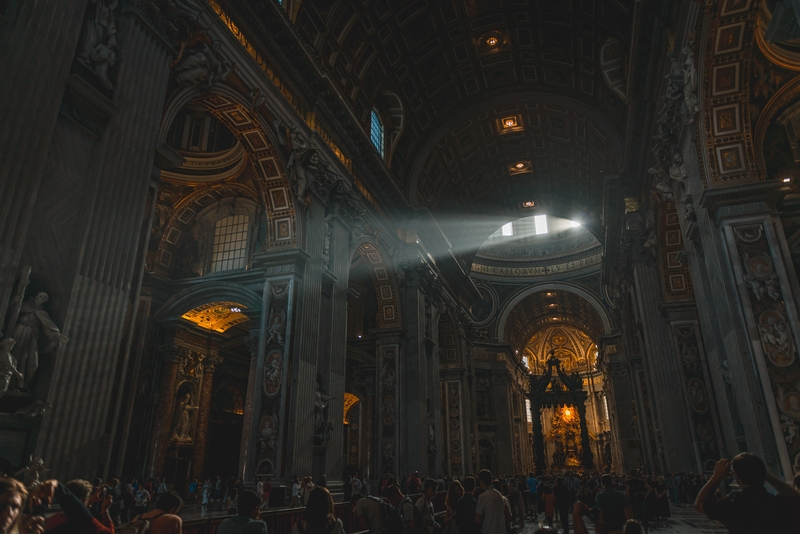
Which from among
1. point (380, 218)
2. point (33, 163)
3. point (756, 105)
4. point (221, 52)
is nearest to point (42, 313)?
point (33, 163)

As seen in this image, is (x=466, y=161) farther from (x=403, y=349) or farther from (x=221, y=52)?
(x=221, y=52)

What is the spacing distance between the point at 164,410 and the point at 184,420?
0.95 m

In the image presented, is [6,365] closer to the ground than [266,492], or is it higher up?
higher up

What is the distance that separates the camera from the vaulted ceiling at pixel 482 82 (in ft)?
50.5

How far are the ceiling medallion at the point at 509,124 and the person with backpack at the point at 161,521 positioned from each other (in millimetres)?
20470

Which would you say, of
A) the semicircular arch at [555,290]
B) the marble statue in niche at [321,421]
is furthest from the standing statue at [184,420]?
the semicircular arch at [555,290]

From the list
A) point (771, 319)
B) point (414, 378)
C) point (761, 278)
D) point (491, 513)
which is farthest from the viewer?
point (414, 378)

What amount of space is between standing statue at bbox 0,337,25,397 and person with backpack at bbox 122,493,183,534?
2582 mm

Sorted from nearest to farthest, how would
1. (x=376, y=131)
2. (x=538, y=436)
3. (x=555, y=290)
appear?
(x=376, y=131), (x=538, y=436), (x=555, y=290)

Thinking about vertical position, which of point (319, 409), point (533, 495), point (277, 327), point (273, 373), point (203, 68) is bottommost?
point (533, 495)

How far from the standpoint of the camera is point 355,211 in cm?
1462

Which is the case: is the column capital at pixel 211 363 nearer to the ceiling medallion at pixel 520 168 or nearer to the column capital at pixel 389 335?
the column capital at pixel 389 335

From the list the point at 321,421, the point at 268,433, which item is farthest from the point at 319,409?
the point at 268,433

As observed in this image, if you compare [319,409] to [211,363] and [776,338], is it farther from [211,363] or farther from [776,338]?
[776,338]
